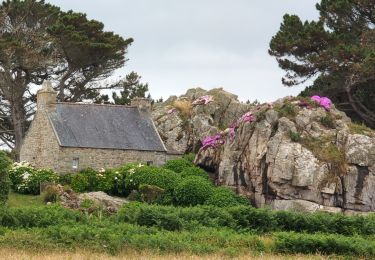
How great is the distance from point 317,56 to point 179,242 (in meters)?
28.0

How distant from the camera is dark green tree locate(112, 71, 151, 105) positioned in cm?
6888

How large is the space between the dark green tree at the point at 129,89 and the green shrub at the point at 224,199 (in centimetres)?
2204

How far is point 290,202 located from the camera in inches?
1815

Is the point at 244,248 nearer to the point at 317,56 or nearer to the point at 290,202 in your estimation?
the point at 290,202

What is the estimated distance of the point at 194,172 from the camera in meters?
51.2

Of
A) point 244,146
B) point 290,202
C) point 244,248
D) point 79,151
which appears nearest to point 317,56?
point 244,146

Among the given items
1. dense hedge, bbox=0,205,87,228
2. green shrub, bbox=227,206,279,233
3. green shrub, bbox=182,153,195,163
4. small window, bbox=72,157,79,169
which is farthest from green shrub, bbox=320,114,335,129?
dense hedge, bbox=0,205,87,228

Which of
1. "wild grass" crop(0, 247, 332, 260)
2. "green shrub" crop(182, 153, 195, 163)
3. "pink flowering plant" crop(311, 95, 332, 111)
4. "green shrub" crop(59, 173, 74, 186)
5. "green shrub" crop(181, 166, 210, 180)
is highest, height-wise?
"pink flowering plant" crop(311, 95, 332, 111)

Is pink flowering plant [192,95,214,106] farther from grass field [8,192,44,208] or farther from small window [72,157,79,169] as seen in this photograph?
grass field [8,192,44,208]

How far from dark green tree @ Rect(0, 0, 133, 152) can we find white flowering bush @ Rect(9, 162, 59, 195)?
12663 millimetres

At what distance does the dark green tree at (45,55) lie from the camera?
2422 inches

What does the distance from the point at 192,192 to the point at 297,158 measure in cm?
600

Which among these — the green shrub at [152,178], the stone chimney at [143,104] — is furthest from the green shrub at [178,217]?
the stone chimney at [143,104]

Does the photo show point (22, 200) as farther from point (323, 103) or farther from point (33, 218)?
point (323, 103)
